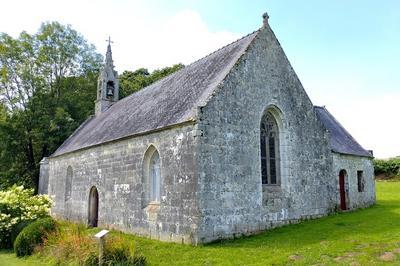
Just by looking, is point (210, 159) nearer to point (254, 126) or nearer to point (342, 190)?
point (254, 126)

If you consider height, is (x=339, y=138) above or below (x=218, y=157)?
above

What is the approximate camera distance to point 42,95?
1227 inches

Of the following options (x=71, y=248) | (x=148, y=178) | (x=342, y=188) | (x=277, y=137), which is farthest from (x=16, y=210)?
(x=342, y=188)

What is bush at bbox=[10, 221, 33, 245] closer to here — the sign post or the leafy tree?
the sign post

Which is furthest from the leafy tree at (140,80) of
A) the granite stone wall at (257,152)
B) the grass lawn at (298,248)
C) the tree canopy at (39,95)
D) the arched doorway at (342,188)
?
the grass lawn at (298,248)

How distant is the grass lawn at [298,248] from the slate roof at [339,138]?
6672 millimetres

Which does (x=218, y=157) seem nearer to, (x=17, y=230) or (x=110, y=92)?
(x=17, y=230)

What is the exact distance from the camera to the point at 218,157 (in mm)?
11531

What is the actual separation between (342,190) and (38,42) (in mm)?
28250

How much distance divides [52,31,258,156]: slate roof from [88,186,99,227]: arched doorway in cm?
261

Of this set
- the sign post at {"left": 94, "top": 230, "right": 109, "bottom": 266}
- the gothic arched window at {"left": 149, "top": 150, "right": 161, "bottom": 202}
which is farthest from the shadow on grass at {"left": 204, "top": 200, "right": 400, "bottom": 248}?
the gothic arched window at {"left": 149, "top": 150, "right": 161, "bottom": 202}

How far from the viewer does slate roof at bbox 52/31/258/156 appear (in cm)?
1266

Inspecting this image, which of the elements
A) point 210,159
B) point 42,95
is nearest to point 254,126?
point 210,159

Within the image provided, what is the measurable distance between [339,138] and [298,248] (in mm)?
13121
